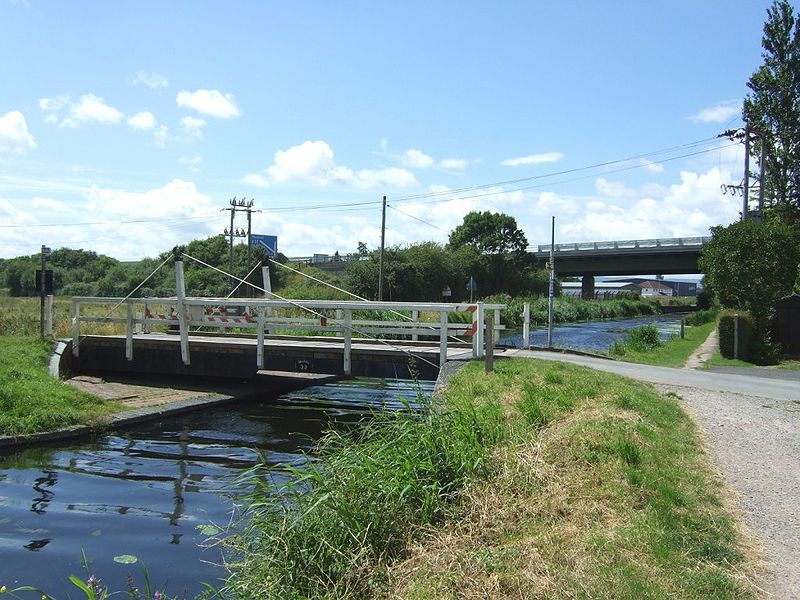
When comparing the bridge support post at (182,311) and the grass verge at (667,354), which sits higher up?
the bridge support post at (182,311)

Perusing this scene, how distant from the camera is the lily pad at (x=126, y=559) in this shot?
6.45m

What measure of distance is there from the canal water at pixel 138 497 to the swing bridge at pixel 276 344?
142cm

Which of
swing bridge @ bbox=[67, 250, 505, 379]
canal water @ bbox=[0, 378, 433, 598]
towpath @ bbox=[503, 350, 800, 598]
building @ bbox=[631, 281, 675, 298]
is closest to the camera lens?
towpath @ bbox=[503, 350, 800, 598]

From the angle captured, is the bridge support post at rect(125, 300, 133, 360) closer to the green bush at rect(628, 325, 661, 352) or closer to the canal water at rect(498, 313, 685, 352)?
the canal water at rect(498, 313, 685, 352)

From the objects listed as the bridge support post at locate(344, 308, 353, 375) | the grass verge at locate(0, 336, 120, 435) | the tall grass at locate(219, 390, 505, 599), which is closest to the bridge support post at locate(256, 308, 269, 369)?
the bridge support post at locate(344, 308, 353, 375)

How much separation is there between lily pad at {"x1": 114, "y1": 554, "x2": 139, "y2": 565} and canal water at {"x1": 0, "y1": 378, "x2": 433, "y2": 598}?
0.20 ft

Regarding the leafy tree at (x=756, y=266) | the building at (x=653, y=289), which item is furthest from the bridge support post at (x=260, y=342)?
the building at (x=653, y=289)

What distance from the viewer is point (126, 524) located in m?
7.61

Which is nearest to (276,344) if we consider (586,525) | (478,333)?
(478,333)

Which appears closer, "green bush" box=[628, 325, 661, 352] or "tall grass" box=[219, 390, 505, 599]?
"tall grass" box=[219, 390, 505, 599]

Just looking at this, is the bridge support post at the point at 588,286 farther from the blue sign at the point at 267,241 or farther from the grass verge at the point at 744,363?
the grass verge at the point at 744,363

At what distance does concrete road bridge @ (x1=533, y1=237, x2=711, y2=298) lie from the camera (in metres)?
68.4

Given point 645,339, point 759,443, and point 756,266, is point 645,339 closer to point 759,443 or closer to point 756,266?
point 756,266

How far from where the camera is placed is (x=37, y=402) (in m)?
12.2
